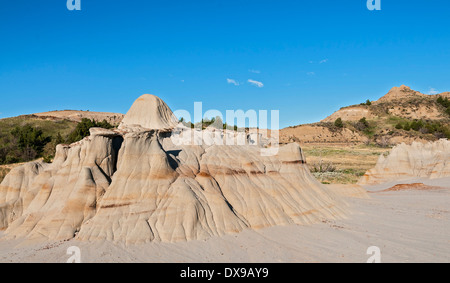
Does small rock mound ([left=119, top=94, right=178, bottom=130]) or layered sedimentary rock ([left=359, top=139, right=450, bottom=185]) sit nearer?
small rock mound ([left=119, top=94, right=178, bottom=130])

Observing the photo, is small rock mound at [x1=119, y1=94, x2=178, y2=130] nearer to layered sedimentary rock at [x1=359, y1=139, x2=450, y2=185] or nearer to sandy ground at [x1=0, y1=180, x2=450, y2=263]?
sandy ground at [x1=0, y1=180, x2=450, y2=263]

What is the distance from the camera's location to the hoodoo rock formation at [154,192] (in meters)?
14.5

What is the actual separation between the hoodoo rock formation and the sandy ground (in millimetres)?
717

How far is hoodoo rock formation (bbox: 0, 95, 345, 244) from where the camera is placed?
47.7ft

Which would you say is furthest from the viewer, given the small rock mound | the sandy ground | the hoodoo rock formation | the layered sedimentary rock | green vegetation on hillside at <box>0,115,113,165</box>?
green vegetation on hillside at <box>0,115,113,165</box>

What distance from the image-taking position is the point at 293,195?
65.5 ft

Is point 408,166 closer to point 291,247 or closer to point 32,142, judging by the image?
point 291,247

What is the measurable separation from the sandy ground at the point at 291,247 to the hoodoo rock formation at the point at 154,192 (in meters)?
0.72

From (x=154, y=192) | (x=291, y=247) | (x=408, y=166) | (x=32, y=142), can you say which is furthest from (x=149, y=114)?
(x=32, y=142)

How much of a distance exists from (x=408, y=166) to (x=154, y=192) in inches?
1552

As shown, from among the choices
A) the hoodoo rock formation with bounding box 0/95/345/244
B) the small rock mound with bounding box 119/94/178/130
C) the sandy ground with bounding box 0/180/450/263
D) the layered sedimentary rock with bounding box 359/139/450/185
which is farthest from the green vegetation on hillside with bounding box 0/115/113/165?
the layered sedimentary rock with bounding box 359/139/450/185

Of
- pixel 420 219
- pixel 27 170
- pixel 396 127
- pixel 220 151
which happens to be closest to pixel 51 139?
pixel 27 170

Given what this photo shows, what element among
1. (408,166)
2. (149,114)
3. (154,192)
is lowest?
(408,166)

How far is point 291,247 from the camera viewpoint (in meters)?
14.3
